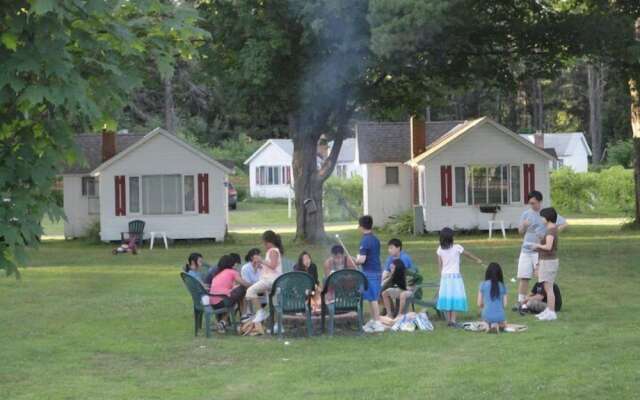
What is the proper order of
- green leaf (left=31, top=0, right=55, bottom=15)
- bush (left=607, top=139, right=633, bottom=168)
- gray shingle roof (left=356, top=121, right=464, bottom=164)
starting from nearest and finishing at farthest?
green leaf (left=31, top=0, right=55, bottom=15)
gray shingle roof (left=356, top=121, right=464, bottom=164)
bush (left=607, top=139, right=633, bottom=168)

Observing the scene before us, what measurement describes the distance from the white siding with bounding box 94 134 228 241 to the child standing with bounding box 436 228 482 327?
2279 centimetres

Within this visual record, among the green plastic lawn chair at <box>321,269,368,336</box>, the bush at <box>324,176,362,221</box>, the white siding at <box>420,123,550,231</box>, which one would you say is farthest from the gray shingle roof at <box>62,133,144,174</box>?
the green plastic lawn chair at <box>321,269,368,336</box>

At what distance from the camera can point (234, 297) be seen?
1441cm

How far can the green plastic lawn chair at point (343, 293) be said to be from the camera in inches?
538

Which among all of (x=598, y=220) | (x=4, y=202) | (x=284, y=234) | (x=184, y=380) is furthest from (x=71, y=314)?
(x=598, y=220)

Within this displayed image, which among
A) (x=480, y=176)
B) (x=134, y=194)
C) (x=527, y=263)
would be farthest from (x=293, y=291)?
(x=480, y=176)

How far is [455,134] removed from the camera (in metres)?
39.0

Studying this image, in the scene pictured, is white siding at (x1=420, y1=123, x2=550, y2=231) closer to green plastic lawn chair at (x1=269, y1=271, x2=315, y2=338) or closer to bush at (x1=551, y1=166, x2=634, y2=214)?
bush at (x1=551, y1=166, x2=634, y2=214)

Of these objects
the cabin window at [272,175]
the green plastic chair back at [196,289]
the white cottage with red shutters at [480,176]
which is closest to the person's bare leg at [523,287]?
the green plastic chair back at [196,289]

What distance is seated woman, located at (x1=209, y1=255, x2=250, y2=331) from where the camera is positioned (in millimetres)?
14273

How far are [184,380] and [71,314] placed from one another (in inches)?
260

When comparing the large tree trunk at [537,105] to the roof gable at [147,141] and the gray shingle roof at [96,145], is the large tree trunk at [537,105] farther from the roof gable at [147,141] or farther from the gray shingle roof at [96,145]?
the roof gable at [147,141]

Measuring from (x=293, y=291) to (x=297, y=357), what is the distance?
1.62 metres

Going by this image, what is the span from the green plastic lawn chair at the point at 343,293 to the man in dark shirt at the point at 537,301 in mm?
2756
